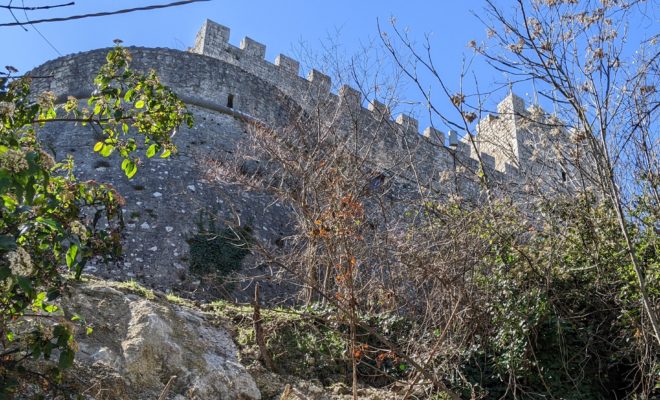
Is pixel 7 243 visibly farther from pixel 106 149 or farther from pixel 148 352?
pixel 148 352

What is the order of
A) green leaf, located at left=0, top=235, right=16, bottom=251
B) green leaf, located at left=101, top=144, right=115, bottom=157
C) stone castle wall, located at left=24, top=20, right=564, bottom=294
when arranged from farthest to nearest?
1. stone castle wall, located at left=24, top=20, right=564, bottom=294
2. green leaf, located at left=101, top=144, right=115, bottom=157
3. green leaf, located at left=0, top=235, right=16, bottom=251

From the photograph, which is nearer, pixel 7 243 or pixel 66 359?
pixel 7 243

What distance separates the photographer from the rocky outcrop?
4.60 m

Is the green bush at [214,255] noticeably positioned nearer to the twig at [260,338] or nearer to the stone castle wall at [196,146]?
the stone castle wall at [196,146]

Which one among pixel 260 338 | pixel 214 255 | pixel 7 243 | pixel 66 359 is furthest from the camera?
pixel 214 255

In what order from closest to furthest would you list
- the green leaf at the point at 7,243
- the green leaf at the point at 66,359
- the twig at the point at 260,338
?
the green leaf at the point at 7,243 → the green leaf at the point at 66,359 → the twig at the point at 260,338

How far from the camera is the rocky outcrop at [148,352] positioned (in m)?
4.60

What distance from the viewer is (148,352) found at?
16.3 ft

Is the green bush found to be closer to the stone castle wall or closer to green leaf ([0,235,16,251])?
the stone castle wall

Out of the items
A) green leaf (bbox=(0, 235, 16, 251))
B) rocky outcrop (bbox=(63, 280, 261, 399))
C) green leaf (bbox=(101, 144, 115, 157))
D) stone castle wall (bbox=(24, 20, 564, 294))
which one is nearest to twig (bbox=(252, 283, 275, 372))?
rocky outcrop (bbox=(63, 280, 261, 399))

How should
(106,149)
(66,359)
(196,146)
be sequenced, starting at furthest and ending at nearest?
(196,146)
(106,149)
(66,359)

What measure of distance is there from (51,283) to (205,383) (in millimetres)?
1520

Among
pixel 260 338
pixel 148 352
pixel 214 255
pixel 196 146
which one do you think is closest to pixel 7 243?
pixel 148 352

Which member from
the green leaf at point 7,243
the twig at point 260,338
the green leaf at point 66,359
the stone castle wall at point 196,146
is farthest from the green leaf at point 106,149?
the stone castle wall at point 196,146
